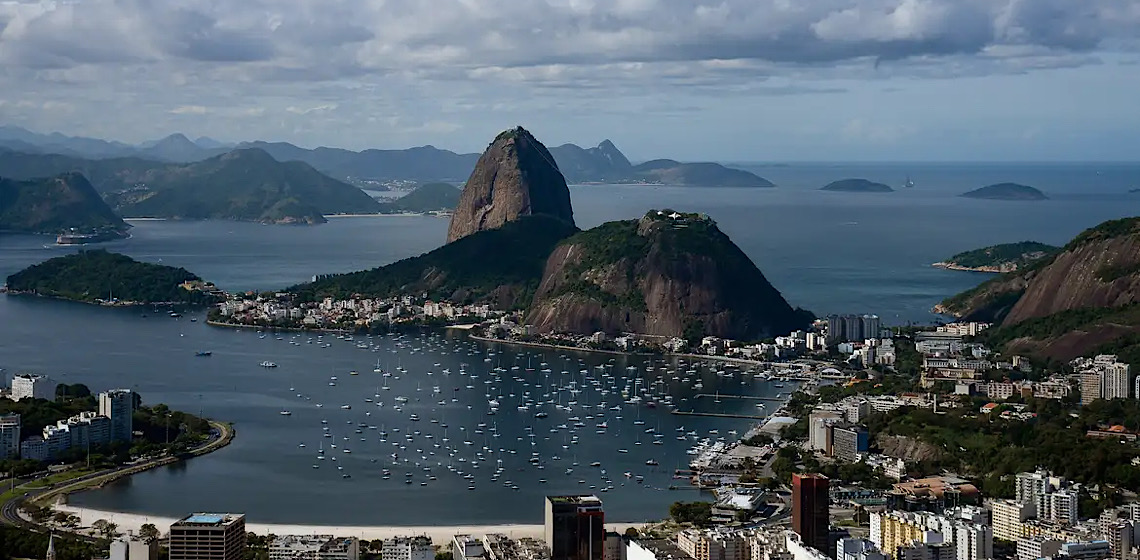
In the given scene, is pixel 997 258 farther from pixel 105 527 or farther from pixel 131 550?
pixel 131 550

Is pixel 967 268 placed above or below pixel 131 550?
above

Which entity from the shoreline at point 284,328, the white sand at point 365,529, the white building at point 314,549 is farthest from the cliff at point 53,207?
the white building at point 314,549

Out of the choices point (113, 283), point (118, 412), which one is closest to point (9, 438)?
point (118, 412)

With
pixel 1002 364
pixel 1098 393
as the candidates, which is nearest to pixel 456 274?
pixel 1002 364

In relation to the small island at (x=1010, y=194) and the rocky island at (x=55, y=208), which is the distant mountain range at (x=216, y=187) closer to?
the rocky island at (x=55, y=208)

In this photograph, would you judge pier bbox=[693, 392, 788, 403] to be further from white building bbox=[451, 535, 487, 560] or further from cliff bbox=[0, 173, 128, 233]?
cliff bbox=[0, 173, 128, 233]

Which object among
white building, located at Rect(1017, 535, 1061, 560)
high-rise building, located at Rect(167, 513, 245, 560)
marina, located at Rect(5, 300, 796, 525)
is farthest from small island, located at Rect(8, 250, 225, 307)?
white building, located at Rect(1017, 535, 1061, 560)
